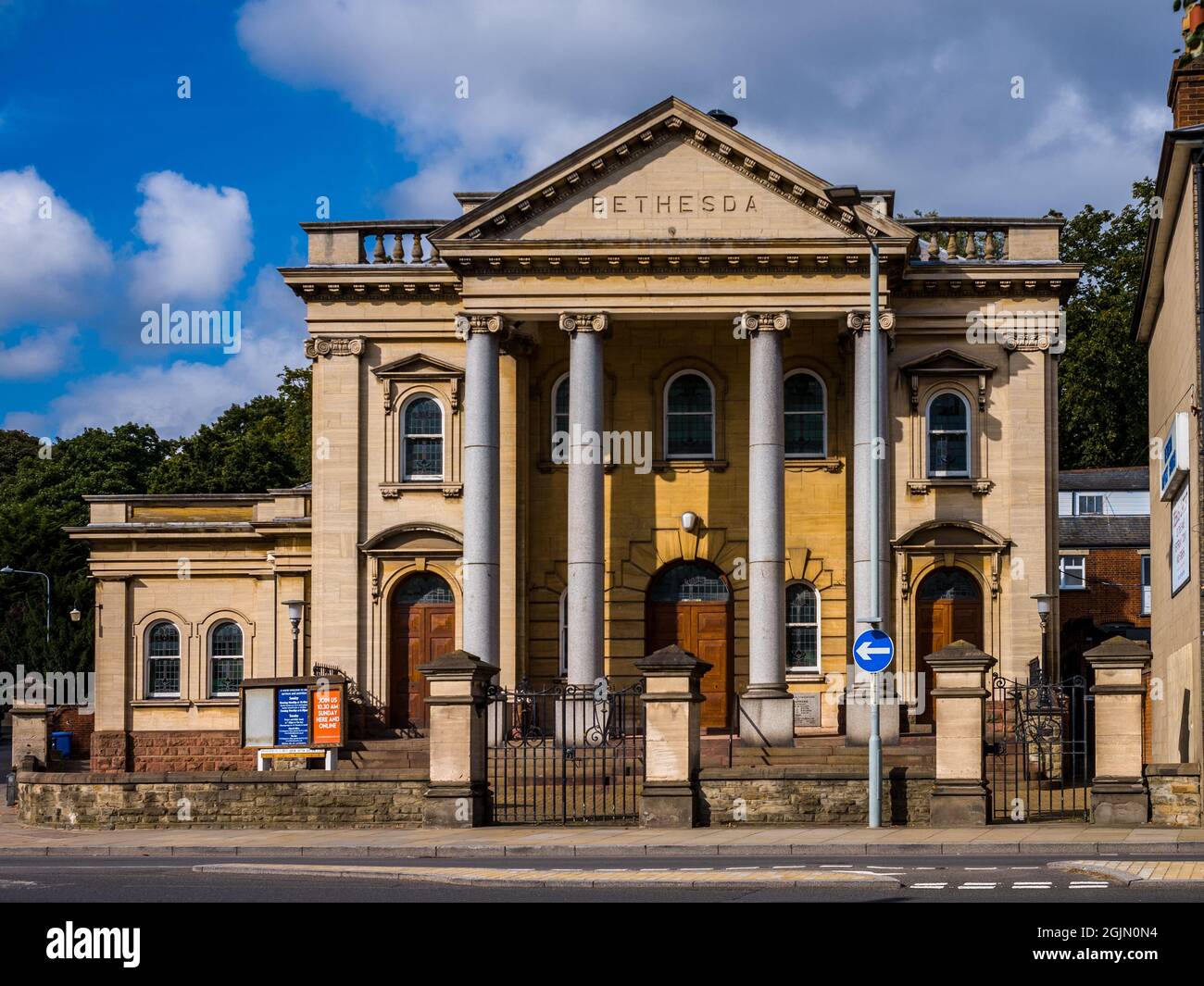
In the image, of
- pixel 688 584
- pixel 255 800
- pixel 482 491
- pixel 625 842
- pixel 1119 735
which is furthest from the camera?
pixel 688 584

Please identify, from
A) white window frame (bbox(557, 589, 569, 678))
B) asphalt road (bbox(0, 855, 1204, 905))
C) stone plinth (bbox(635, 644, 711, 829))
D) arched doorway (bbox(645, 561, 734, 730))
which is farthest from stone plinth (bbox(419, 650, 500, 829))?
arched doorway (bbox(645, 561, 734, 730))

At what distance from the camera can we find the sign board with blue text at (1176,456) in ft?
94.0

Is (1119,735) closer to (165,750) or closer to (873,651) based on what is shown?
(873,651)

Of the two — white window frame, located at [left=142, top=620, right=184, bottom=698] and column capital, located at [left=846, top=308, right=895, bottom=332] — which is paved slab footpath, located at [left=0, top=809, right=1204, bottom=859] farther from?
white window frame, located at [left=142, top=620, right=184, bottom=698]

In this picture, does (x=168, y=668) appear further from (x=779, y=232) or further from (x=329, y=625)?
(x=779, y=232)

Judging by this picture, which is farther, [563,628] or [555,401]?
[555,401]

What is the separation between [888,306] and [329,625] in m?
13.6

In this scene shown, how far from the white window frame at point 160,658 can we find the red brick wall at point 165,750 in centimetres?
123

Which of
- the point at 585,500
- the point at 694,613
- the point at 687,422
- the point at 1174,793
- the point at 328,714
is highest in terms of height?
the point at 687,422

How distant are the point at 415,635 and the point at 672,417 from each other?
738 cm

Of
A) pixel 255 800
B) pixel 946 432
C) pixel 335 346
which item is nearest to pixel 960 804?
pixel 255 800

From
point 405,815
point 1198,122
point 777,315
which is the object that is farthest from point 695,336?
point 405,815

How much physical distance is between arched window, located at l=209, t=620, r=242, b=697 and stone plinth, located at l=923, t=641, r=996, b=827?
22348mm

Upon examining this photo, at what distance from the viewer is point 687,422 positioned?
4031cm
